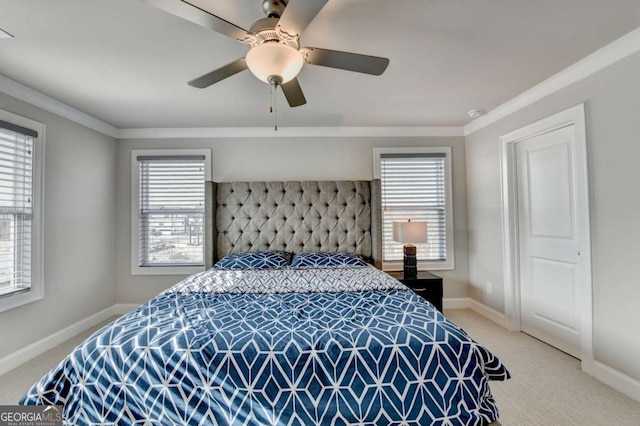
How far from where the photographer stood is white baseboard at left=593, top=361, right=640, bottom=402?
1.92m

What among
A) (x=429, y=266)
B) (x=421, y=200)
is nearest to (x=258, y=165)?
(x=421, y=200)

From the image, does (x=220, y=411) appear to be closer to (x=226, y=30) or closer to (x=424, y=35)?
(x=226, y=30)

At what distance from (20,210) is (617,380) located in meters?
4.85

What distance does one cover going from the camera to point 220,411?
48.4 inches

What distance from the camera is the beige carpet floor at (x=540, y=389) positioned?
5.77 feet

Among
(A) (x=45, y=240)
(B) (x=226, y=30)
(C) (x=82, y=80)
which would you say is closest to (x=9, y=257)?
(A) (x=45, y=240)

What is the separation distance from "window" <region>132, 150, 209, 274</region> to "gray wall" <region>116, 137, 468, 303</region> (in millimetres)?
123

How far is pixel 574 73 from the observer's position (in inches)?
90.1

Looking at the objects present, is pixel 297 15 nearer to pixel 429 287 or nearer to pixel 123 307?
pixel 429 287

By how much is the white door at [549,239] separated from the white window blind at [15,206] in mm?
4675

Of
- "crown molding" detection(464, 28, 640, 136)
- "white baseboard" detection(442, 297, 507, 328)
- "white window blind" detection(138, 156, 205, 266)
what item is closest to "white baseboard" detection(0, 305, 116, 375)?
"white window blind" detection(138, 156, 205, 266)

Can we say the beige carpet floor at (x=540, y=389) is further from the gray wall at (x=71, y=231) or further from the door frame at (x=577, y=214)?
the gray wall at (x=71, y=231)

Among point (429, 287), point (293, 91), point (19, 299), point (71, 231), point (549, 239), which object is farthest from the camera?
point (429, 287)

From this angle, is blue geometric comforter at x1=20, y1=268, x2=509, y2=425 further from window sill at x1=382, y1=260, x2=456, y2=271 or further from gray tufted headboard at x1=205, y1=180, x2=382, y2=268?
window sill at x1=382, y1=260, x2=456, y2=271
